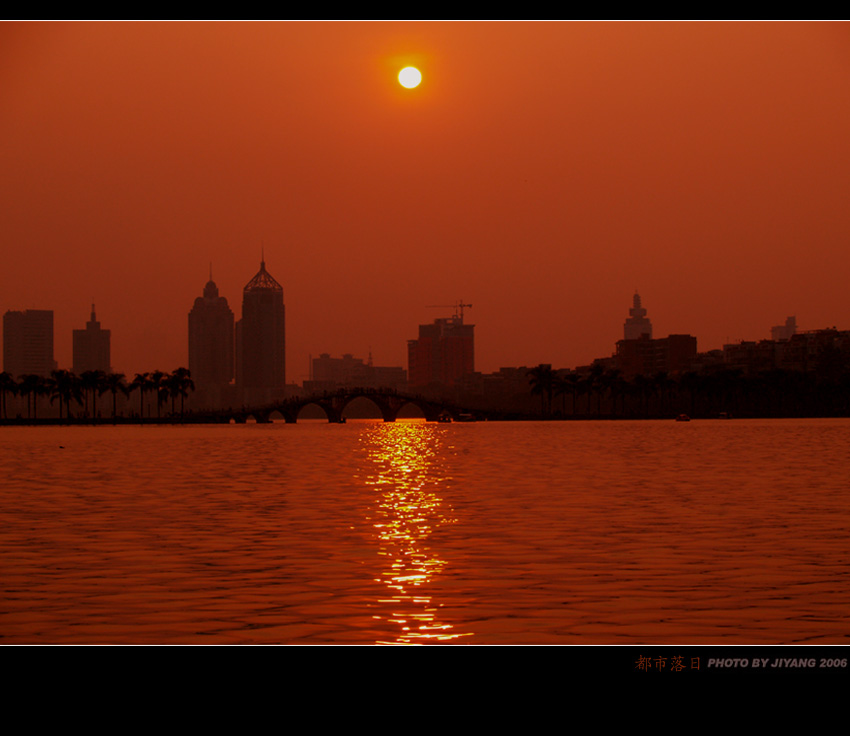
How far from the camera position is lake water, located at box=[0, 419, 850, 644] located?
556 inches

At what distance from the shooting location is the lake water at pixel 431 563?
1413 centimetres

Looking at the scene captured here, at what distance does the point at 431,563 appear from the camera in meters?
20.1

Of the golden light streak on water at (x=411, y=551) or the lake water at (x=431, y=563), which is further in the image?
the lake water at (x=431, y=563)

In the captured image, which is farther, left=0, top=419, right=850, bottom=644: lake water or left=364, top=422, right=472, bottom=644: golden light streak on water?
left=0, top=419, right=850, bottom=644: lake water

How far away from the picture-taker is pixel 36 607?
15.8 metres

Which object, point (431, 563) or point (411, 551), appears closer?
point (431, 563)
